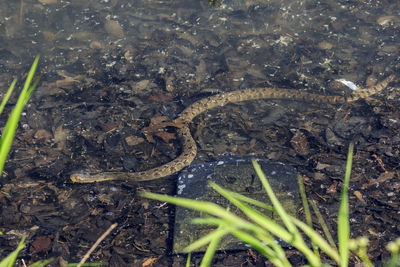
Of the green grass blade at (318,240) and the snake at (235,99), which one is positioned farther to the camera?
the snake at (235,99)

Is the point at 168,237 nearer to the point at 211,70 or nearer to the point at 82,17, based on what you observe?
the point at 211,70

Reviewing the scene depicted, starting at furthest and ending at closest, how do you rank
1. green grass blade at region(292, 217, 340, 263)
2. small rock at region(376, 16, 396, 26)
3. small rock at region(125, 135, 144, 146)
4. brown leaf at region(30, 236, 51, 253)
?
small rock at region(376, 16, 396, 26) → small rock at region(125, 135, 144, 146) → brown leaf at region(30, 236, 51, 253) → green grass blade at region(292, 217, 340, 263)

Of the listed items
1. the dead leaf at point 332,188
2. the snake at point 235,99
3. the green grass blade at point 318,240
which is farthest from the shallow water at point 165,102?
the green grass blade at point 318,240

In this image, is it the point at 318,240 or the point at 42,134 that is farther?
the point at 42,134

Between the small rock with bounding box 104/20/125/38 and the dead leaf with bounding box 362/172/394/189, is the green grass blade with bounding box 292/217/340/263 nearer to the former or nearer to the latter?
the dead leaf with bounding box 362/172/394/189

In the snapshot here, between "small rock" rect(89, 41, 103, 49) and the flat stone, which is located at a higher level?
"small rock" rect(89, 41, 103, 49)

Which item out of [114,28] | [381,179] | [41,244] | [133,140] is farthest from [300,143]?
[114,28]

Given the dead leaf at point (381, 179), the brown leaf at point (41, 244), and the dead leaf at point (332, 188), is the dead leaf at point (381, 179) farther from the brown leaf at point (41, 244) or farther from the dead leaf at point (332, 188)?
the brown leaf at point (41, 244)

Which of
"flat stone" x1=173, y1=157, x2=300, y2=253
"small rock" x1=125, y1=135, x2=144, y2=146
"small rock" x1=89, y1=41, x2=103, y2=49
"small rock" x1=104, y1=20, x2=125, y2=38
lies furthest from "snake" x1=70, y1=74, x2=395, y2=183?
"small rock" x1=104, y1=20, x2=125, y2=38

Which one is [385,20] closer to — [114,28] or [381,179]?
[381,179]

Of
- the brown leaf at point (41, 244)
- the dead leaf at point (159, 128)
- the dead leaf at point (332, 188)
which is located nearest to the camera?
the brown leaf at point (41, 244)

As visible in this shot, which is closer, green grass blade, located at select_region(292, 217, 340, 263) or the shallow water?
green grass blade, located at select_region(292, 217, 340, 263)
